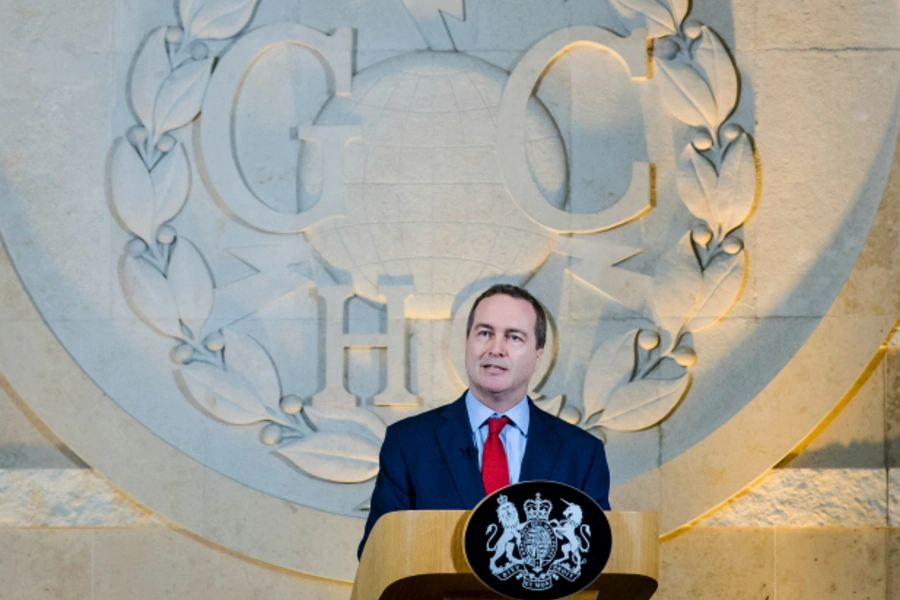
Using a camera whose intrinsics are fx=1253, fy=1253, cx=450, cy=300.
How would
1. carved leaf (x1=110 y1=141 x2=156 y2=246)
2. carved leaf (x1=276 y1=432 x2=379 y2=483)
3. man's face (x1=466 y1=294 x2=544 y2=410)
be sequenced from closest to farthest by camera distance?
man's face (x1=466 y1=294 x2=544 y2=410) < carved leaf (x1=276 y1=432 x2=379 y2=483) < carved leaf (x1=110 y1=141 x2=156 y2=246)

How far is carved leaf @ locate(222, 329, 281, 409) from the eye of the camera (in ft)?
14.7

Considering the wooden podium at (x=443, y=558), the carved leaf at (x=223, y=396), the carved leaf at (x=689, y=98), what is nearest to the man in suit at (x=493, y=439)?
the wooden podium at (x=443, y=558)

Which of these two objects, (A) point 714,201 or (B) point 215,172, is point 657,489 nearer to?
(A) point 714,201

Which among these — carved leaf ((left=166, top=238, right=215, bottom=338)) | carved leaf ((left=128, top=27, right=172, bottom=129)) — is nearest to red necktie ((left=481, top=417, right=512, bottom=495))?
carved leaf ((left=166, top=238, right=215, bottom=338))

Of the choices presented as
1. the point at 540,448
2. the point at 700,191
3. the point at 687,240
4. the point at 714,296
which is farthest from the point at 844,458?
the point at 540,448

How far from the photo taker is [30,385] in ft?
14.6

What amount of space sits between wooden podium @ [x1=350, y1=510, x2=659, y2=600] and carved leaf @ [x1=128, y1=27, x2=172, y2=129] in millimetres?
2559

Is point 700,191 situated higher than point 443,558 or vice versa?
point 700,191

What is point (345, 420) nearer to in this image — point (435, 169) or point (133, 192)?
point (435, 169)

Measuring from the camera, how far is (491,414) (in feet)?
10.0

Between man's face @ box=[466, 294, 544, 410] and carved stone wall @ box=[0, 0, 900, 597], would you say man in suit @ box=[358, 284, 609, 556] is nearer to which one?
man's face @ box=[466, 294, 544, 410]

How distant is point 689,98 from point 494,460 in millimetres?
2094

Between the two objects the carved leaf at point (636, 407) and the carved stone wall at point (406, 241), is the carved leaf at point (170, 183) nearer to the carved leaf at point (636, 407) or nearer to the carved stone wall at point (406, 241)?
the carved stone wall at point (406, 241)

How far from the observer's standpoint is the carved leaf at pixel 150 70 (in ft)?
15.0
